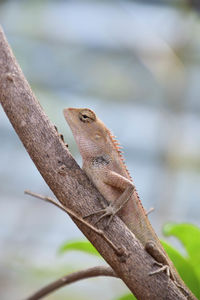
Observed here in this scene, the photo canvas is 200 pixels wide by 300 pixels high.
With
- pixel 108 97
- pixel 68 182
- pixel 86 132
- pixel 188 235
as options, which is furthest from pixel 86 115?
pixel 108 97

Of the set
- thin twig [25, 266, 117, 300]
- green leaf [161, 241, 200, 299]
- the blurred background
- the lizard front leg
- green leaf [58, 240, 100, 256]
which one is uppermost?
the blurred background

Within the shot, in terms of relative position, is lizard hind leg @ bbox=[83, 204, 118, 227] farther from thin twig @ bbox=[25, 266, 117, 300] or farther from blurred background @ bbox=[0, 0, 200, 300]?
blurred background @ bbox=[0, 0, 200, 300]

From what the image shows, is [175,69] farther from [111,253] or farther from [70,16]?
[111,253]

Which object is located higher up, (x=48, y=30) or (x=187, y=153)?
(x=48, y=30)

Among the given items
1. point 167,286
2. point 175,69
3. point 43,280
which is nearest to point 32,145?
point 167,286

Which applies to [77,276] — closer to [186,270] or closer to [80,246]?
[80,246]

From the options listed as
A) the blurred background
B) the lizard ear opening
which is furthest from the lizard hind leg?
the blurred background

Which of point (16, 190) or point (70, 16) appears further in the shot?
point (16, 190)

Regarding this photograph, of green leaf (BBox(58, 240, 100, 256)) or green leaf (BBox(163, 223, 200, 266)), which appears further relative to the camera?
green leaf (BBox(58, 240, 100, 256))
